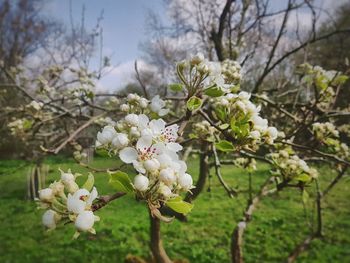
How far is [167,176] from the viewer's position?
95 cm

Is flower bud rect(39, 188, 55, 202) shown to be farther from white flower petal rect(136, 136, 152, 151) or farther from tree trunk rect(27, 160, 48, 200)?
tree trunk rect(27, 160, 48, 200)

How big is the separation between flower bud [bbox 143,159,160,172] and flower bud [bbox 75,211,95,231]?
184 millimetres

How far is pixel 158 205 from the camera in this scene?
3.30 ft

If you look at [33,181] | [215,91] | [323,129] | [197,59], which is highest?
[197,59]

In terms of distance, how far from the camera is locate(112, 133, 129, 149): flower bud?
107cm

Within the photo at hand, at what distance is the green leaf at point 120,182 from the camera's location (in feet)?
3.17

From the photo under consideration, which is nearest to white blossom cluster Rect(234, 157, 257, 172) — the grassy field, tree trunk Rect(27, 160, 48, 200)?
the grassy field

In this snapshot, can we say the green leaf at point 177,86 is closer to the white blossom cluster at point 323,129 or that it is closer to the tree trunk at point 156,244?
the white blossom cluster at point 323,129

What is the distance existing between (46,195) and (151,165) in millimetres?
287

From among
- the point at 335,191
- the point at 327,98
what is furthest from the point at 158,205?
the point at 335,191

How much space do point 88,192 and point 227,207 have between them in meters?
6.48

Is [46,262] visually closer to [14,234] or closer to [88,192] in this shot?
[14,234]

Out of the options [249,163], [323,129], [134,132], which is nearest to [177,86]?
[134,132]

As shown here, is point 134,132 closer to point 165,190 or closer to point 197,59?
point 165,190
